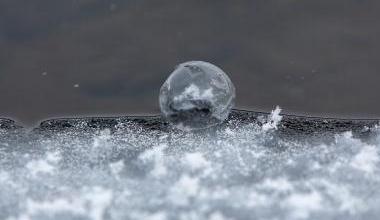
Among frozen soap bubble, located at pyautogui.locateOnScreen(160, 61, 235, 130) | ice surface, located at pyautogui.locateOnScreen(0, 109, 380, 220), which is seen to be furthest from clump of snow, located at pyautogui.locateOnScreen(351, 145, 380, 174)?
frozen soap bubble, located at pyautogui.locateOnScreen(160, 61, 235, 130)

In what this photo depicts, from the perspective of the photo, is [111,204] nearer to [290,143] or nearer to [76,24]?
[290,143]

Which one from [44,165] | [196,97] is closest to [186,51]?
[196,97]

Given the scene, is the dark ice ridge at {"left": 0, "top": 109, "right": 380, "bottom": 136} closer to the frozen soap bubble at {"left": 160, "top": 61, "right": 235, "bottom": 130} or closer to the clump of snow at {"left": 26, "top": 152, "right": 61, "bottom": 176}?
the frozen soap bubble at {"left": 160, "top": 61, "right": 235, "bottom": 130}

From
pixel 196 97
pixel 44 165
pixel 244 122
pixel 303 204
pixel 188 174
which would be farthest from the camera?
pixel 244 122

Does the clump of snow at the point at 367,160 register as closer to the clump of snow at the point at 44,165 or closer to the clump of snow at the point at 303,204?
the clump of snow at the point at 303,204

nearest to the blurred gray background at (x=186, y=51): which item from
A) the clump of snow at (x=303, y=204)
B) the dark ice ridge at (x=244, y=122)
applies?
the dark ice ridge at (x=244, y=122)

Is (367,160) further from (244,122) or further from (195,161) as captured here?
(195,161)

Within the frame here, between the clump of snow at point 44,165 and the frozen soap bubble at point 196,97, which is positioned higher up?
the frozen soap bubble at point 196,97
